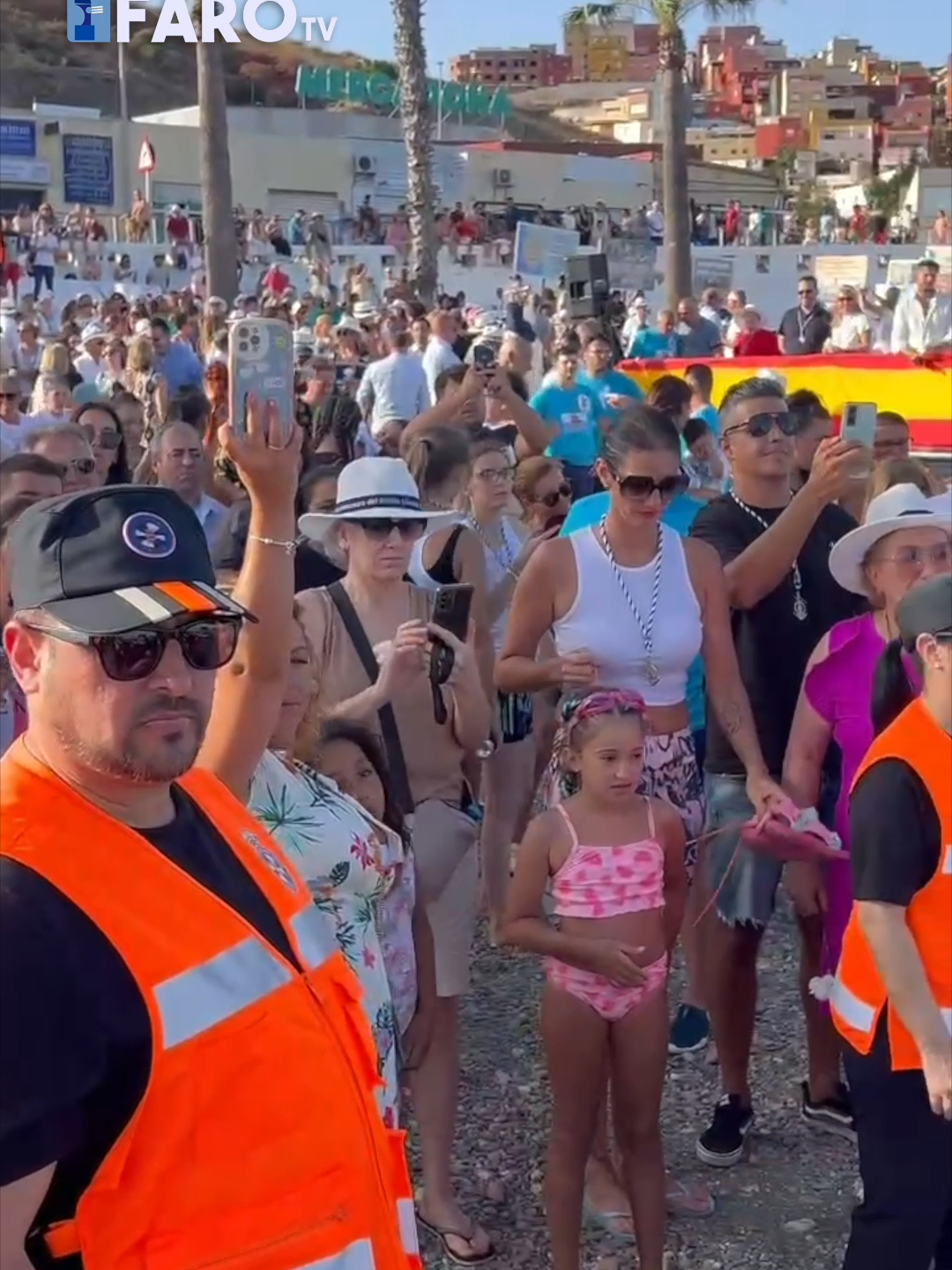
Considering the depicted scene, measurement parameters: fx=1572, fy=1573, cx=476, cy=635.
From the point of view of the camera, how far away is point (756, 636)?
4.44 meters

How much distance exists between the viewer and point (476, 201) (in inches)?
1941

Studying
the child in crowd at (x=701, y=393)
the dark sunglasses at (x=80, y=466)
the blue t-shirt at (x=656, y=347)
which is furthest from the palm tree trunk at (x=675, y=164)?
the dark sunglasses at (x=80, y=466)

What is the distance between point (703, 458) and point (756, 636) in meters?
4.59

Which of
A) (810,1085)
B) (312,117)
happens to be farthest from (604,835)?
(312,117)

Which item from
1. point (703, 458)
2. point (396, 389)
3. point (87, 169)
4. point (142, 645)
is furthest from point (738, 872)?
point (87, 169)

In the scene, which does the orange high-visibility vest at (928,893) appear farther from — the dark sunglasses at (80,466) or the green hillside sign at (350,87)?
the green hillside sign at (350,87)

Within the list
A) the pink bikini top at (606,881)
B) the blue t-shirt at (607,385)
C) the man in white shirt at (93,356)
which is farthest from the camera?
the man in white shirt at (93,356)

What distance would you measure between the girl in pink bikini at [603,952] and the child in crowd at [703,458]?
17.1ft

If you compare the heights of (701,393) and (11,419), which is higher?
(11,419)

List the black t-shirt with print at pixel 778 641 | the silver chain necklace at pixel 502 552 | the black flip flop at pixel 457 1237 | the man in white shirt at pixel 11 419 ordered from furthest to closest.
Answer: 1. the man in white shirt at pixel 11 419
2. the silver chain necklace at pixel 502 552
3. the black t-shirt with print at pixel 778 641
4. the black flip flop at pixel 457 1237

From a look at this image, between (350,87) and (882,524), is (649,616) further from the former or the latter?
(350,87)

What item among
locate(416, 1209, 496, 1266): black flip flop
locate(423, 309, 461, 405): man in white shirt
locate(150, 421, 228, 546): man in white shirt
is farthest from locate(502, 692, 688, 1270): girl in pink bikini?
locate(423, 309, 461, 405): man in white shirt

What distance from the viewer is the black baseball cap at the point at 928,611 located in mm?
2816

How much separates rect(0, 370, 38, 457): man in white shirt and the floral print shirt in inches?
211
